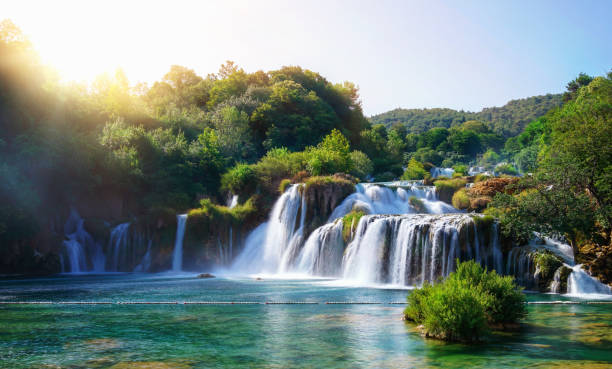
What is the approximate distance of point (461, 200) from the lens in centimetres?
Result: 3366

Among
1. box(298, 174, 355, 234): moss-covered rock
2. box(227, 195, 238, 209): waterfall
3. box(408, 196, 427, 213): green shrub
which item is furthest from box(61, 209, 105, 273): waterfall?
box(408, 196, 427, 213): green shrub

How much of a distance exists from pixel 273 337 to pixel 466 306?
4.65m

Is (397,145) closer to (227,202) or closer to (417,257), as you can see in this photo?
(227,202)

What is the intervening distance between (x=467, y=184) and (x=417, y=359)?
2791 cm

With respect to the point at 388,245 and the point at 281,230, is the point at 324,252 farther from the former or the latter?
the point at 281,230

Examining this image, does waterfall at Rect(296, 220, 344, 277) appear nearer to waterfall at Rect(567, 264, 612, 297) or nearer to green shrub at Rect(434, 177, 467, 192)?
green shrub at Rect(434, 177, 467, 192)

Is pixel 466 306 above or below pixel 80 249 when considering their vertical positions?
below

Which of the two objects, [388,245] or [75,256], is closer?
[388,245]

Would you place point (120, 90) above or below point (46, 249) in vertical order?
above

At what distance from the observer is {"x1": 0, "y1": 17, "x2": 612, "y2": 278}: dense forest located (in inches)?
861

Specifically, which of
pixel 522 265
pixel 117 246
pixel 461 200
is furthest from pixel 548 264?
pixel 117 246

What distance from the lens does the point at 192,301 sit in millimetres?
19156

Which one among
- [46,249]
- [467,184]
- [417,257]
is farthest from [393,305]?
[46,249]

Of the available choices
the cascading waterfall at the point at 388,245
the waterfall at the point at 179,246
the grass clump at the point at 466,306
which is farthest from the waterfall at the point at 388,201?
the grass clump at the point at 466,306
